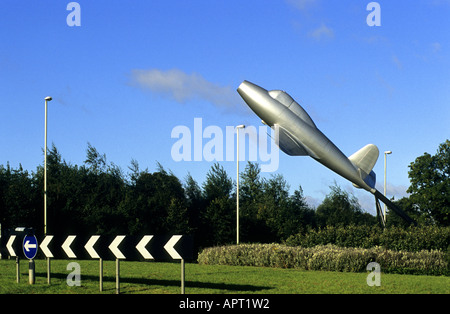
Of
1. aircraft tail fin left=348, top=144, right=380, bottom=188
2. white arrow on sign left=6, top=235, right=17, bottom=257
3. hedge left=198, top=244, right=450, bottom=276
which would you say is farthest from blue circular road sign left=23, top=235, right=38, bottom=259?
aircraft tail fin left=348, top=144, right=380, bottom=188

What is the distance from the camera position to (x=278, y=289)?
1386 cm

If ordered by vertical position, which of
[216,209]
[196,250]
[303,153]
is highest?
[303,153]

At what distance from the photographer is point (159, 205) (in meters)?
44.6

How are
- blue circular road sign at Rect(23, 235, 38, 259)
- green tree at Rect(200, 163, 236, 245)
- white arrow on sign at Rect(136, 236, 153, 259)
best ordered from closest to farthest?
white arrow on sign at Rect(136, 236, 153, 259)
blue circular road sign at Rect(23, 235, 38, 259)
green tree at Rect(200, 163, 236, 245)

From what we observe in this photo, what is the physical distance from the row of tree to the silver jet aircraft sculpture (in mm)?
6685

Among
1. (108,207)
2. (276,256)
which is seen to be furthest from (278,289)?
(108,207)

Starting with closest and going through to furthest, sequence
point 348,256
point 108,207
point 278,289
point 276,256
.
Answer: point 278,289 → point 348,256 → point 276,256 → point 108,207

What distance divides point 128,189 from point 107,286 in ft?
109

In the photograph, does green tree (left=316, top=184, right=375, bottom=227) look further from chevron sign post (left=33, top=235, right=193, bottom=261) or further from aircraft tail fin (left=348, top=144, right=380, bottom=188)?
chevron sign post (left=33, top=235, right=193, bottom=261)

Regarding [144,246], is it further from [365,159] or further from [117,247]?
[365,159]

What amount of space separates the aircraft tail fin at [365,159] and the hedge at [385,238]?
3.02 m

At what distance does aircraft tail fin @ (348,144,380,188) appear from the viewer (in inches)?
→ 1187

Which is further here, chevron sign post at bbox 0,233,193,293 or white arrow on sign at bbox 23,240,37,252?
white arrow on sign at bbox 23,240,37,252
